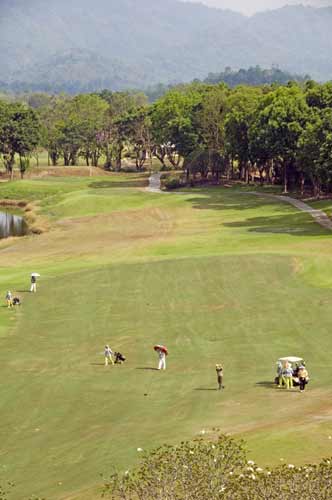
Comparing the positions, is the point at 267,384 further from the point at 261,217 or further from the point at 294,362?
the point at 261,217

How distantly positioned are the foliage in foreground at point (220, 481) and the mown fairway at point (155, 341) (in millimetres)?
8239

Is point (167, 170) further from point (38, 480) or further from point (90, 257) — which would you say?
point (38, 480)

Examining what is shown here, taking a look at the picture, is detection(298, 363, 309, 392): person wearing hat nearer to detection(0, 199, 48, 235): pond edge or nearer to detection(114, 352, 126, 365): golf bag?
detection(114, 352, 126, 365): golf bag

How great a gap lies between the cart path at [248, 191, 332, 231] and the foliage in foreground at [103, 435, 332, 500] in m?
77.3

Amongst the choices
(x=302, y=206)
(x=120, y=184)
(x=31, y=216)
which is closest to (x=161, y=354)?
(x=302, y=206)

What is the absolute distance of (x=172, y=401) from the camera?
4306 centimetres

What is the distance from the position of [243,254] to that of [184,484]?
61904 millimetres

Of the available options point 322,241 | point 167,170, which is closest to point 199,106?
point 167,170

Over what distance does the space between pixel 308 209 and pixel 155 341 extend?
2528 inches

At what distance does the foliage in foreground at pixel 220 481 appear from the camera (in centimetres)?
2136

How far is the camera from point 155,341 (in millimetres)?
55000

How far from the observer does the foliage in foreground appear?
21359mm

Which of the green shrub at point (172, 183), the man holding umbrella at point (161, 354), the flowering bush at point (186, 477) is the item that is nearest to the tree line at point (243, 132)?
the green shrub at point (172, 183)

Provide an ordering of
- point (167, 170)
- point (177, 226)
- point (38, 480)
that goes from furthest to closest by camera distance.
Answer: point (167, 170), point (177, 226), point (38, 480)
